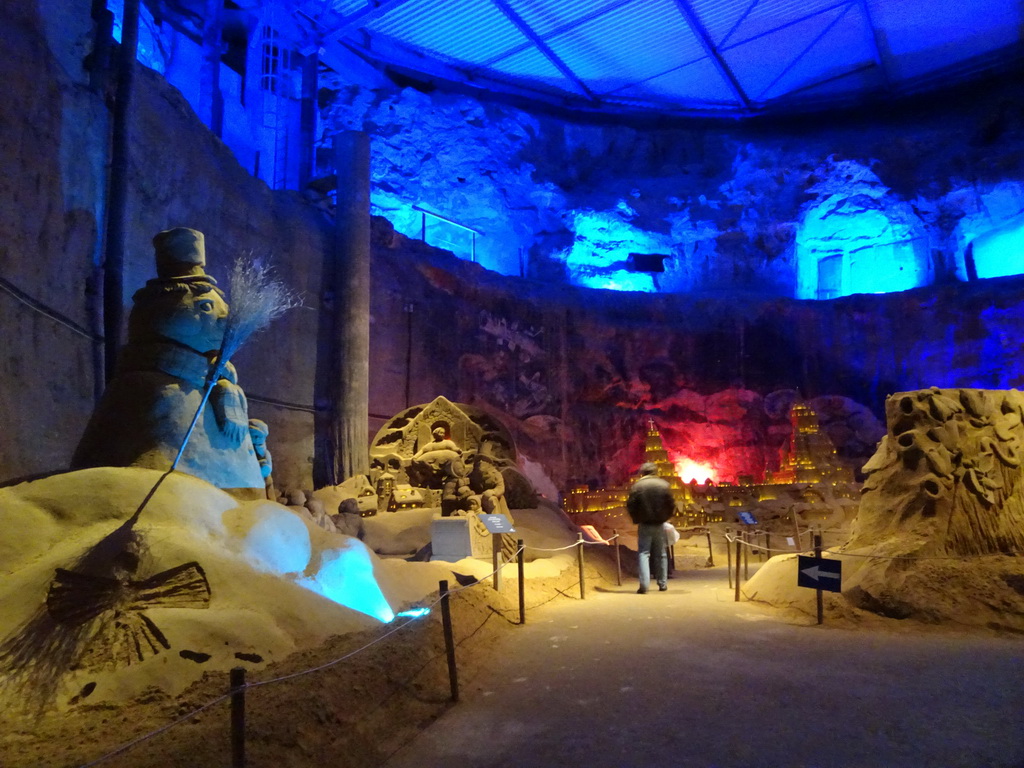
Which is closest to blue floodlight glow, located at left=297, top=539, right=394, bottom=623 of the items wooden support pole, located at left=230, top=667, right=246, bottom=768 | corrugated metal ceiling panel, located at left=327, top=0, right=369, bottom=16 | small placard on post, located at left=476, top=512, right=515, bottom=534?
small placard on post, located at left=476, top=512, right=515, bottom=534

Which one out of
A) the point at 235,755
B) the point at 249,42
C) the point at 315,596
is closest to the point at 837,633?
the point at 315,596

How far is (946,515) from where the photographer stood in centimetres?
653

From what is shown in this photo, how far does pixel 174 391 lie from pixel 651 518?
18.9 feet

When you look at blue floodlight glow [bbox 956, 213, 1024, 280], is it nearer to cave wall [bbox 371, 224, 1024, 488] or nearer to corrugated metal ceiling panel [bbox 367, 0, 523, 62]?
cave wall [bbox 371, 224, 1024, 488]

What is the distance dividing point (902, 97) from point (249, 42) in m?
21.6

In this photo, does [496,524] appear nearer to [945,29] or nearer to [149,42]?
[149,42]

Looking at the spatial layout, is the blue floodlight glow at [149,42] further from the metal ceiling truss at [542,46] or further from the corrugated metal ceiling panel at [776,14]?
the corrugated metal ceiling panel at [776,14]

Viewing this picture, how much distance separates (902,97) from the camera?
23922 mm

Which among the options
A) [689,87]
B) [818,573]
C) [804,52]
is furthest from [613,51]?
[818,573]

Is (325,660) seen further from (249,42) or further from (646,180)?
(646,180)

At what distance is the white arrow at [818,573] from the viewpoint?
5820mm

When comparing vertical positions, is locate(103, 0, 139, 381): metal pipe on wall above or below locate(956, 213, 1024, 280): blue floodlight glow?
below

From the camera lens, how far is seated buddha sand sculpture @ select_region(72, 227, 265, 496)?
16.1 feet

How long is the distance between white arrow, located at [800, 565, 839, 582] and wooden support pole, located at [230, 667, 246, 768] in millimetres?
4961
